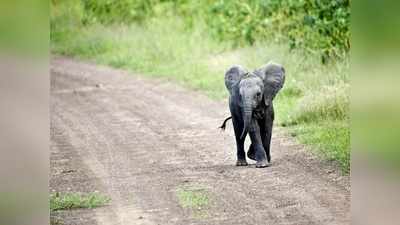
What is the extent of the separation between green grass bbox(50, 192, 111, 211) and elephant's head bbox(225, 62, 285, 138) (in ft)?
2.42

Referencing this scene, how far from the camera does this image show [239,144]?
5062 millimetres

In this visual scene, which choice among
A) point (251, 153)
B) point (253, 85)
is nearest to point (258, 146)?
point (251, 153)

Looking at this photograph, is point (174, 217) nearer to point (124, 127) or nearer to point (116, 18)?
point (124, 127)

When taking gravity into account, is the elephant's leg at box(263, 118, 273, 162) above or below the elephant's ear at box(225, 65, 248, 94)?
below

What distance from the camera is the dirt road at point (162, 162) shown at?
4.93m

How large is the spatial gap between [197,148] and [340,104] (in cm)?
71

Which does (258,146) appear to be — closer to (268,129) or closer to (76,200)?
(268,129)

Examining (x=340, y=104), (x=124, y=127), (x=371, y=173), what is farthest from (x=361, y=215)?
(x=124, y=127)

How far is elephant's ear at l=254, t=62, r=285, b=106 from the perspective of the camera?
16.5 ft

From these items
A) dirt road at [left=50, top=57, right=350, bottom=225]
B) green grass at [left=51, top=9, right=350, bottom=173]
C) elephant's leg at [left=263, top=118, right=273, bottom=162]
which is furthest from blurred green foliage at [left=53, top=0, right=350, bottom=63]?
elephant's leg at [left=263, top=118, right=273, bottom=162]

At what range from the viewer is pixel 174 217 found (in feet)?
16.1

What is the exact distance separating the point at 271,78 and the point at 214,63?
0.31 meters

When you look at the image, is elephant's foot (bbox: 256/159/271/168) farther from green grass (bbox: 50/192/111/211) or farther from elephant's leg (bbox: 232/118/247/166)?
green grass (bbox: 50/192/111/211)

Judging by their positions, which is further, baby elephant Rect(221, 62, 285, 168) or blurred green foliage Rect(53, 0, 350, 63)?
blurred green foliage Rect(53, 0, 350, 63)
